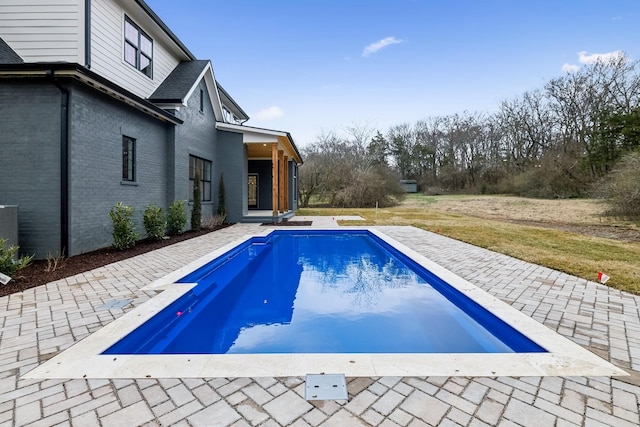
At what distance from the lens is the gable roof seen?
6.58 meters

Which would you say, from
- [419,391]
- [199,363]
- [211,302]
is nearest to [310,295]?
[211,302]

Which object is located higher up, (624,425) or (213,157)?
(213,157)

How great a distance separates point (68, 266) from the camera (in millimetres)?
5477

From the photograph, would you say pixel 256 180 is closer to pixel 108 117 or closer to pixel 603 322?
pixel 108 117

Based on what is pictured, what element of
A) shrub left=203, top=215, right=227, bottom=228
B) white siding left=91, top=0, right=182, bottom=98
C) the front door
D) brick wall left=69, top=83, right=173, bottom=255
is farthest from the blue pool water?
the front door

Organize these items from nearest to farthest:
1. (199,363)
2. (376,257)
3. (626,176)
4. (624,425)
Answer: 1. (624,425)
2. (199,363)
3. (376,257)
4. (626,176)

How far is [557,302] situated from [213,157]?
38.2 ft

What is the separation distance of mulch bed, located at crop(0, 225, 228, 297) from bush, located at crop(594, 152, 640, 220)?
15992 mm

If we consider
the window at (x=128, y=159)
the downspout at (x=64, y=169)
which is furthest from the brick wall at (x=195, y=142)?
the downspout at (x=64, y=169)

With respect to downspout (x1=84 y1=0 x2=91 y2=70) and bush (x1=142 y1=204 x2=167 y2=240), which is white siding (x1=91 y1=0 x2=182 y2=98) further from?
bush (x1=142 y1=204 x2=167 y2=240)

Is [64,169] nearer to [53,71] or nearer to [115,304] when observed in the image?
[53,71]

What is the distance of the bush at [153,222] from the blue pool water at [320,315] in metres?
2.56

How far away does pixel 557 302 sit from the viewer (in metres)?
3.82

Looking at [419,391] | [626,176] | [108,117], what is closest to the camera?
[419,391]
